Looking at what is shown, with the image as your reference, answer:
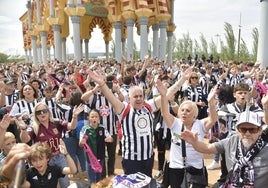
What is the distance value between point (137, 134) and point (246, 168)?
66.8 inches

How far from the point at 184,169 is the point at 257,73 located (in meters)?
6.31

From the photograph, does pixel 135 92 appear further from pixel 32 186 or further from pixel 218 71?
pixel 218 71

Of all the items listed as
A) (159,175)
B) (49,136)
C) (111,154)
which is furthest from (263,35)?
(49,136)

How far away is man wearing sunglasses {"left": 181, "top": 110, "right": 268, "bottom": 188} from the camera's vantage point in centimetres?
243

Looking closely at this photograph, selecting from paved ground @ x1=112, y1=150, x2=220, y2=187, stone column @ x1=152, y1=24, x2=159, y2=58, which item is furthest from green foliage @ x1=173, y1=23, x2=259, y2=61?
paved ground @ x1=112, y1=150, x2=220, y2=187

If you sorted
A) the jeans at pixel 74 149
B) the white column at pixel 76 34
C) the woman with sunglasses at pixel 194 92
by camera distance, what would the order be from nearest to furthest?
the jeans at pixel 74 149
the woman with sunglasses at pixel 194 92
the white column at pixel 76 34

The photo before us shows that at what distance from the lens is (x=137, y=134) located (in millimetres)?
3887

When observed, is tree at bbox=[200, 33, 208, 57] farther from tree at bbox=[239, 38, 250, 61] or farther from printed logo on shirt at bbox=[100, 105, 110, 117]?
printed logo on shirt at bbox=[100, 105, 110, 117]

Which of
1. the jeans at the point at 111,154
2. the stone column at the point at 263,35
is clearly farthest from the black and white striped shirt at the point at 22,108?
the stone column at the point at 263,35

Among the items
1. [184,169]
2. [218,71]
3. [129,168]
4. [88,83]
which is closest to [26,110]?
[88,83]

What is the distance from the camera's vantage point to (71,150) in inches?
217

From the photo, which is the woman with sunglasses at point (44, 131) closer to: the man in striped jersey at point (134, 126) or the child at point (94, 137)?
the child at point (94, 137)

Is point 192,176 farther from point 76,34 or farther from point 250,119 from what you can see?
point 76,34

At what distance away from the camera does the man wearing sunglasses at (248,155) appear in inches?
95.8
